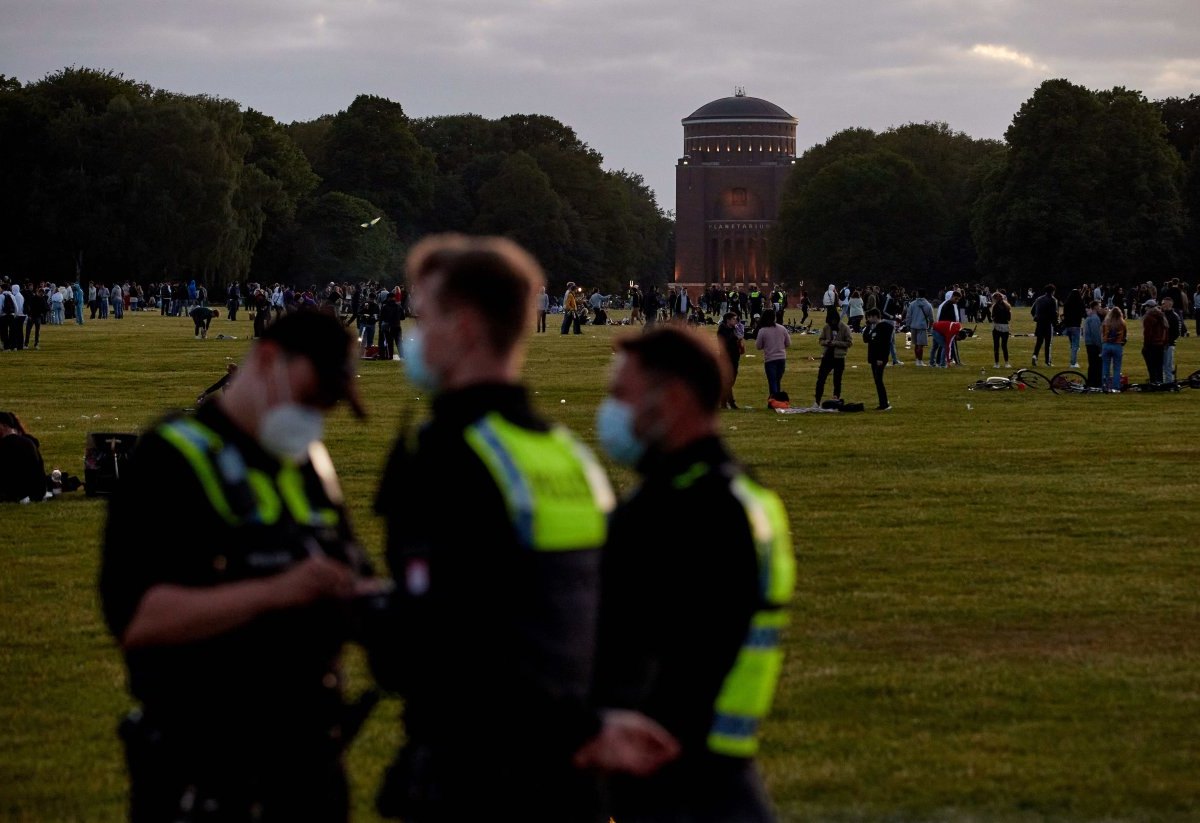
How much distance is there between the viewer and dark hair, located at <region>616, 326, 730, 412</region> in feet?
14.3

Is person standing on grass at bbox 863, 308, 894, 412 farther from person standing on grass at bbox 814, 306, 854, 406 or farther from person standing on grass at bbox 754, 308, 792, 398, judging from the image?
person standing on grass at bbox 754, 308, 792, 398

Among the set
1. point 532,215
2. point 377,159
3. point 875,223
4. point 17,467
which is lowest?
point 17,467

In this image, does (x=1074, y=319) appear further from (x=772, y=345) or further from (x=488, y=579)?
(x=488, y=579)

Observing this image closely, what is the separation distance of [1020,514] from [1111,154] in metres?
86.5

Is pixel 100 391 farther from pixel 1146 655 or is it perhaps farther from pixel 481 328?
pixel 481 328

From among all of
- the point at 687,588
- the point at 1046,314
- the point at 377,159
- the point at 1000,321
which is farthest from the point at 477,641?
the point at 377,159

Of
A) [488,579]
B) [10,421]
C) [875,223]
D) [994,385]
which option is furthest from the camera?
[875,223]

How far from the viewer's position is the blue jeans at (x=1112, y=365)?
107 feet

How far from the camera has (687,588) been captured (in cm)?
419

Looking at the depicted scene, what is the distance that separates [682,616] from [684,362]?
0.59 metres

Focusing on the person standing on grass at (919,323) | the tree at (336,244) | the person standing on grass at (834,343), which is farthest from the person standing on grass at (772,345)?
the tree at (336,244)

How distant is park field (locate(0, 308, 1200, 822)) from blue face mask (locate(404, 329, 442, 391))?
0.58 meters

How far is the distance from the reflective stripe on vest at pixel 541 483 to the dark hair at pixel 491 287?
19 cm

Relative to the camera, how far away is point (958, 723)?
9.45 metres
